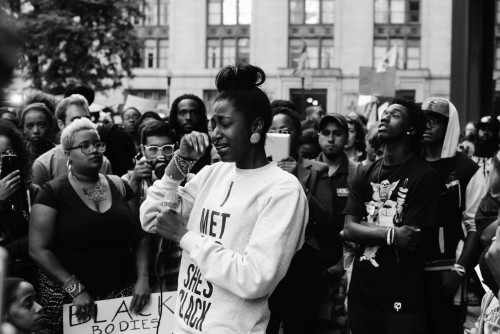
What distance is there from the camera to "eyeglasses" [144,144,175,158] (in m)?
5.78

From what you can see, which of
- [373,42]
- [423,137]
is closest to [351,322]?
[423,137]

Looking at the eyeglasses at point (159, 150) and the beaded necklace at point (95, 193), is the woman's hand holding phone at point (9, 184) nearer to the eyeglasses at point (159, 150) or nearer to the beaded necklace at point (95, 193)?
the beaded necklace at point (95, 193)

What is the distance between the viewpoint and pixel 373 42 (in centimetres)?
5341

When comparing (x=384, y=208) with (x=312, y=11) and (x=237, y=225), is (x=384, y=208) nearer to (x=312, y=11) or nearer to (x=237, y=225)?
(x=237, y=225)

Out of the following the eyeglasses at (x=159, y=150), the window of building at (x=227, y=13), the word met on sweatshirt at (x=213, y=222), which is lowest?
the word met on sweatshirt at (x=213, y=222)

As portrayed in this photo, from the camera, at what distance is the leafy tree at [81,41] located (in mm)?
32750

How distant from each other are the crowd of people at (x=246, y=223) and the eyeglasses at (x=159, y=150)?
11 millimetres

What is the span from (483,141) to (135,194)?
6.68m

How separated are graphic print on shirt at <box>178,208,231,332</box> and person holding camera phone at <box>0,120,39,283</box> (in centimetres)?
232

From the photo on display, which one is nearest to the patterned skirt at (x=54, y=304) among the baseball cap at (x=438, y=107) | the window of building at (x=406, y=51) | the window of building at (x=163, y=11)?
the baseball cap at (x=438, y=107)

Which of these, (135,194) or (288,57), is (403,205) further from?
(288,57)

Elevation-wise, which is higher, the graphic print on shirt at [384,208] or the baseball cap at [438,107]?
the baseball cap at [438,107]

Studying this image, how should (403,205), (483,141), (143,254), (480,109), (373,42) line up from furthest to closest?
(373,42), (480,109), (483,141), (143,254), (403,205)

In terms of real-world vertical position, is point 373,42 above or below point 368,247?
above
